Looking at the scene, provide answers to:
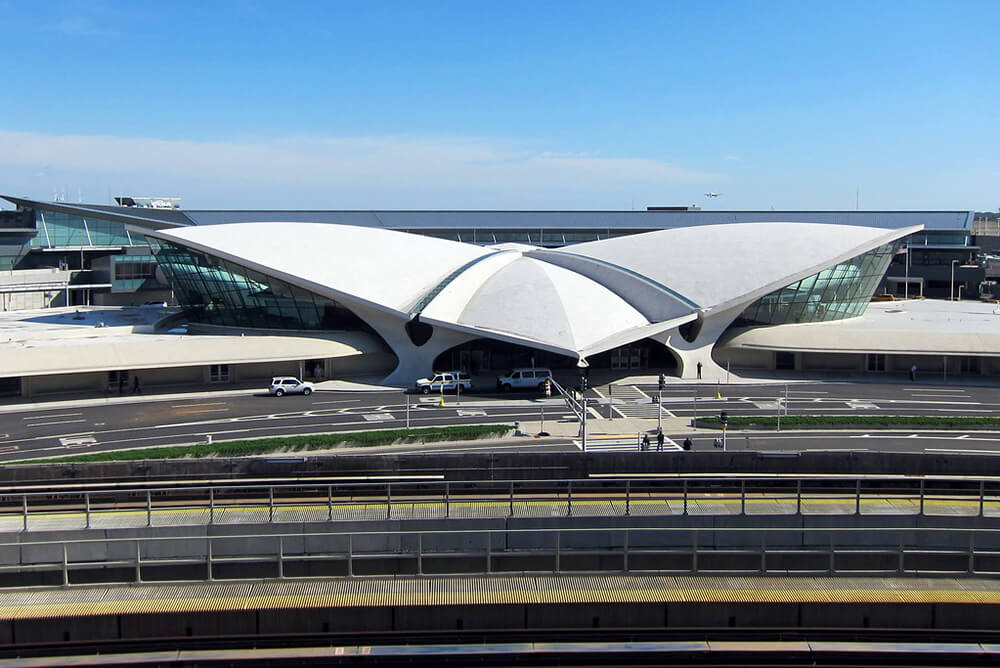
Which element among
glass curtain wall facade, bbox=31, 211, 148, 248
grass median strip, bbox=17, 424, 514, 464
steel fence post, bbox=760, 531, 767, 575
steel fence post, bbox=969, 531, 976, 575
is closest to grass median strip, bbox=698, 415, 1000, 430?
grass median strip, bbox=17, 424, 514, 464

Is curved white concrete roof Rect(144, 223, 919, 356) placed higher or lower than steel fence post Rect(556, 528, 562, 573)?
higher

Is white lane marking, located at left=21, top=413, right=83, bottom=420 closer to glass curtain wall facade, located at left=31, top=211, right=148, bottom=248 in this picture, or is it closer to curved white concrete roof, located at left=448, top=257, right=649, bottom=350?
curved white concrete roof, located at left=448, top=257, right=649, bottom=350

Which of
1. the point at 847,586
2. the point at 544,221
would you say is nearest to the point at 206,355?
the point at 847,586

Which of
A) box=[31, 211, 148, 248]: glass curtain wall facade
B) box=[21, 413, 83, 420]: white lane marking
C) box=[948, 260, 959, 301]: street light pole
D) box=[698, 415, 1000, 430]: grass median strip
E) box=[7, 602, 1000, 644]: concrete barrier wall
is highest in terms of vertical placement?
box=[31, 211, 148, 248]: glass curtain wall facade

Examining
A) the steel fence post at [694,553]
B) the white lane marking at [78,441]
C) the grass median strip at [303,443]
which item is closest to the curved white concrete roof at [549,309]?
the grass median strip at [303,443]

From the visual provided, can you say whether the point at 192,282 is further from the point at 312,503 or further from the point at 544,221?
the point at 544,221
